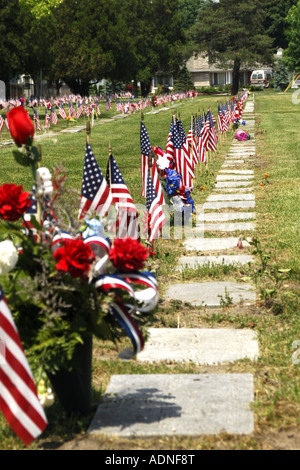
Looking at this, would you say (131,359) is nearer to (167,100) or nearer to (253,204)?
(253,204)

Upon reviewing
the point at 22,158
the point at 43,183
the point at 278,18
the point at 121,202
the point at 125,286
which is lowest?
the point at 121,202

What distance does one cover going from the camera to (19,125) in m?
3.78

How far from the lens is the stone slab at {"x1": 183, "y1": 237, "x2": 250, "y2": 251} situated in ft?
27.0

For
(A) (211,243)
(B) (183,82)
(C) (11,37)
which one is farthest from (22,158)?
(B) (183,82)

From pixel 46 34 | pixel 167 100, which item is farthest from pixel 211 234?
pixel 167 100

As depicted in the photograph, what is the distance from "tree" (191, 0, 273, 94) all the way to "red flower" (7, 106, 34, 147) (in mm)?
56675

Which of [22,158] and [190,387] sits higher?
[22,158]

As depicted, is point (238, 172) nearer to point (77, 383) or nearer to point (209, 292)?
point (209, 292)

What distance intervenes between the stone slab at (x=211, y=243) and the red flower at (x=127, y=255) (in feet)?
14.9

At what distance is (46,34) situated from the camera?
135 ft

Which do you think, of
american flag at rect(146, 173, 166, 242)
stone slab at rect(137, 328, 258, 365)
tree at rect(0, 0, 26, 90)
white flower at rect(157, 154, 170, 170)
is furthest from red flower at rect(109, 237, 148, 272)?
tree at rect(0, 0, 26, 90)

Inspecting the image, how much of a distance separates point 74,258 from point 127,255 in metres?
0.31

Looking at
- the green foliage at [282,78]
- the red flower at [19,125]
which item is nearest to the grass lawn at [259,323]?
the red flower at [19,125]
